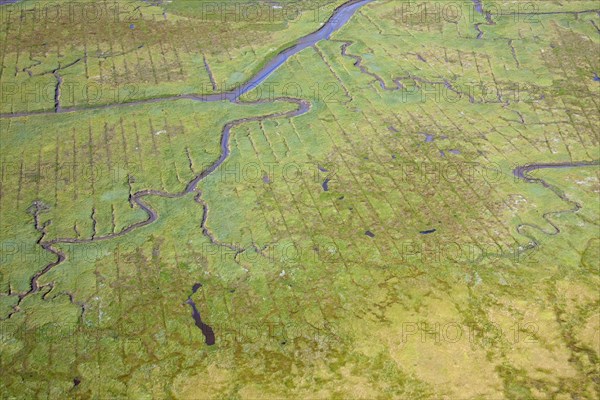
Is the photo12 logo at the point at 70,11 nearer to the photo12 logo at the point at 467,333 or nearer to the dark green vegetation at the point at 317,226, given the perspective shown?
the dark green vegetation at the point at 317,226

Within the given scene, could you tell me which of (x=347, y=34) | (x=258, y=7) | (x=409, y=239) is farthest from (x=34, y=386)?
(x=258, y=7)

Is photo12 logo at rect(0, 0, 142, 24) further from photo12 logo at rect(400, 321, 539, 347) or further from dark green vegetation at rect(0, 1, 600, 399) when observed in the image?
photo12 logo at rect(400, 321, 539, 347)

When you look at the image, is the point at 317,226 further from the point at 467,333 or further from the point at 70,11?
the point at 70,11

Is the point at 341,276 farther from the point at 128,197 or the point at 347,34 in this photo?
the point at 347,34

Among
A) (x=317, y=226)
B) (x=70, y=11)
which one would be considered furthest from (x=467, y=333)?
(x=70, y=11)

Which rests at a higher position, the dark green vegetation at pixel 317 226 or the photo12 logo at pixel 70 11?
the photo12 logo at pixel 70 11

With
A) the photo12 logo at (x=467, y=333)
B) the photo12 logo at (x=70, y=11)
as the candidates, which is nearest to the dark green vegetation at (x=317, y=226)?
the photo12 logo at (x=467, y=333)

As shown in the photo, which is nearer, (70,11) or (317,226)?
(317,226)

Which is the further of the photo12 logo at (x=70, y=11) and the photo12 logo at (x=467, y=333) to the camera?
the photo12 logo at (x=70, y=11)
